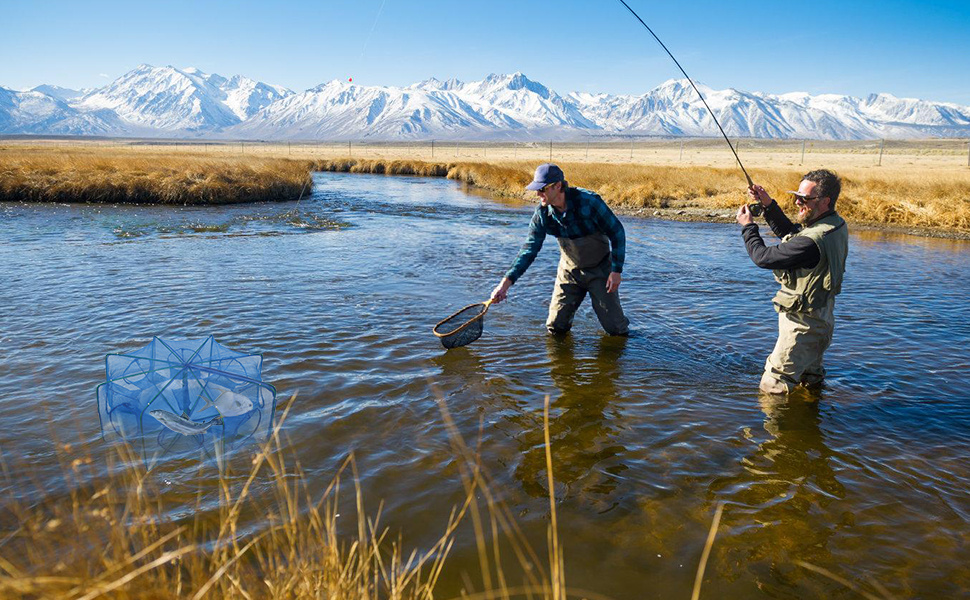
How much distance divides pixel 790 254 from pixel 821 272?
1.11 feet

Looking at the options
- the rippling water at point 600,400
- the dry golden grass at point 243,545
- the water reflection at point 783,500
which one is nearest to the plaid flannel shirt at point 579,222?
the rippling water at point 600,400

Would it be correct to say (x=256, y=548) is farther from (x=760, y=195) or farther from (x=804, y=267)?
(x=760, y=195)

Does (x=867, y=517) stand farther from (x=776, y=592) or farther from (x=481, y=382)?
(x=481, y=382)

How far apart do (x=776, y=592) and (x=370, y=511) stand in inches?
100

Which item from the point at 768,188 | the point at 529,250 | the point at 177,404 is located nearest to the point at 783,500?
the point at 529,250

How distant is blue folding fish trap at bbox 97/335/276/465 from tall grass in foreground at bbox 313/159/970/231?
2037 cm

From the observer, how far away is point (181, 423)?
4.66 m

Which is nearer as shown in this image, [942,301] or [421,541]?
[421,541]

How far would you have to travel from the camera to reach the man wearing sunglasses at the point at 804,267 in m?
5.05

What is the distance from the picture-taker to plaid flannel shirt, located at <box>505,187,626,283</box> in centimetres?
672

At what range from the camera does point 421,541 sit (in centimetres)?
383

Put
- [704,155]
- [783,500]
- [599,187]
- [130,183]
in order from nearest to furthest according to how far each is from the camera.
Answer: [783,500], [130,183], [599,187], [704,155]

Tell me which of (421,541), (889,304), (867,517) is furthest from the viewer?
(889,304)

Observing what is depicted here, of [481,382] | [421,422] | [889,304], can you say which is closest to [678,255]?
[889,304]
